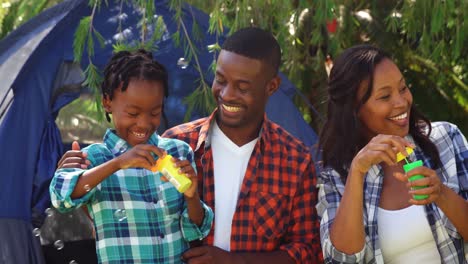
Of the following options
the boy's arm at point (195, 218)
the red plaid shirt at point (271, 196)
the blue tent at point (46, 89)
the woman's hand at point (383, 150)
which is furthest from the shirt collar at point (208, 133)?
the blue tent at point (46, 89)

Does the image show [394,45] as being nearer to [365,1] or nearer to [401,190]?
[365,1]

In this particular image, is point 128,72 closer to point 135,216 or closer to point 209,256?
point 135,216

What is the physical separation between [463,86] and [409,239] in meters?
2.76

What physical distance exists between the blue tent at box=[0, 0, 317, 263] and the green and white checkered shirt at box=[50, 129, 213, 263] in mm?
989

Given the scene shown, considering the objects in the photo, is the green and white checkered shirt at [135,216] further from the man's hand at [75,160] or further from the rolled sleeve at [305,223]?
the rolled sleeve at [305,223]

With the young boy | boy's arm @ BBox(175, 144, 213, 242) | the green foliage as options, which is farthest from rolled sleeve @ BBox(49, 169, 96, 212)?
the green foliage

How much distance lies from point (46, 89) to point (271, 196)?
1.30 metres

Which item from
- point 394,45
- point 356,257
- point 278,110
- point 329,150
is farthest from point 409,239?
point 394,45

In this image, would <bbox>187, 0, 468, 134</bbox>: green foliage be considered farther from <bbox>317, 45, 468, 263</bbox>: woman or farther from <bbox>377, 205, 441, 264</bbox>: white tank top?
<bbox>377, 205, 441, 264</bbox>: white tank top

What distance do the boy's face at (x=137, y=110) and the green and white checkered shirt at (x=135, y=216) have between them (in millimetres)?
59

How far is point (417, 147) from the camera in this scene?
3174 mm

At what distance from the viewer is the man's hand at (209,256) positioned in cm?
298

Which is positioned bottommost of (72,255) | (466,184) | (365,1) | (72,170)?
(72,255)

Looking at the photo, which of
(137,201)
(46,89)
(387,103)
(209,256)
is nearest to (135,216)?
(137,201)
